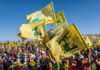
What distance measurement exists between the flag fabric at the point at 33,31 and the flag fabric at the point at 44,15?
830 mm

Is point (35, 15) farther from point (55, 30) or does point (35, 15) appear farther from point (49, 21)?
point (55, 30)

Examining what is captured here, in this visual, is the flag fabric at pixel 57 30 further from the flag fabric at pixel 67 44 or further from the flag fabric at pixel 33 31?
the flag fabric at pixel 67 44

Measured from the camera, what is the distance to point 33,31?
652 cm

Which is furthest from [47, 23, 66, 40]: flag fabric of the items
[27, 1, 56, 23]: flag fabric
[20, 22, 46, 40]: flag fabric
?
[27, 1, 56, 23]: flag fabric

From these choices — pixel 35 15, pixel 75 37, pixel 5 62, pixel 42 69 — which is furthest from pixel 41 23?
pixel 5 62

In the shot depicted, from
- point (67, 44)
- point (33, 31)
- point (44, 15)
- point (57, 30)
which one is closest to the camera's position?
point (67, 44)

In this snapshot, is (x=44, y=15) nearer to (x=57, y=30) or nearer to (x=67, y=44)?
(x=57, y=30)

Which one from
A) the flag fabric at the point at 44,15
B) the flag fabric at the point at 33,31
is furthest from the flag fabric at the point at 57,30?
the flag fabric at the point at 44,15

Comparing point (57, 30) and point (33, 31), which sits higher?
point (33, 31)

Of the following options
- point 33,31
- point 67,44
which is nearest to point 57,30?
point 33,31

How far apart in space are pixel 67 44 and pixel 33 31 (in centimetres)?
209

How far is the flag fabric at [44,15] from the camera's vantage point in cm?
728

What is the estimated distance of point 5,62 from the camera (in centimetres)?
1025

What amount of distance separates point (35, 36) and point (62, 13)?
2.76 m
